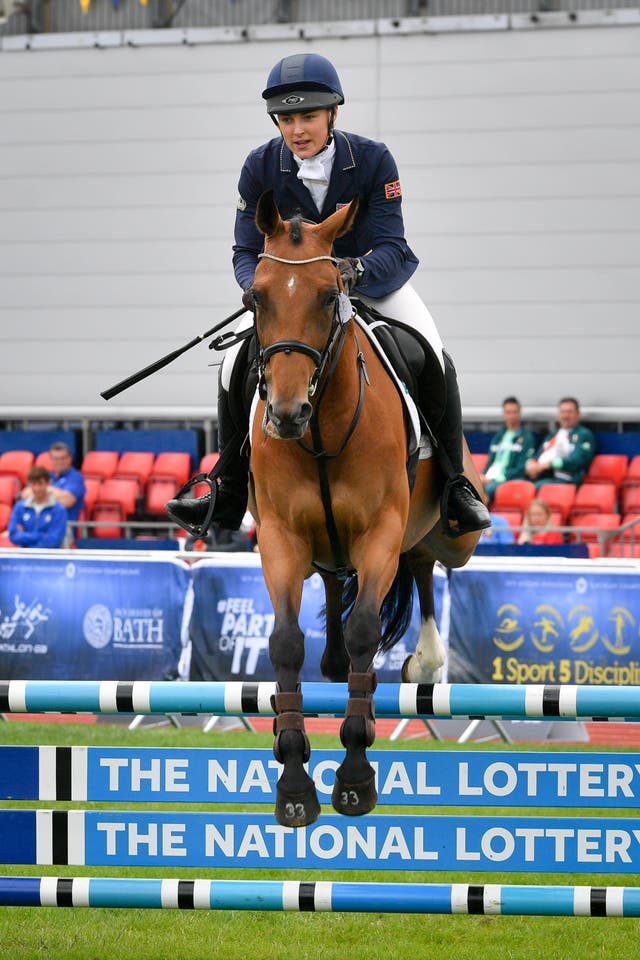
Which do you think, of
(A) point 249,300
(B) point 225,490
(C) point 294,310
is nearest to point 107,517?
(B) point 225,490

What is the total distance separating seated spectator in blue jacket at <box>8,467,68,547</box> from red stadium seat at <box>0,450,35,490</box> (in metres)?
3.92

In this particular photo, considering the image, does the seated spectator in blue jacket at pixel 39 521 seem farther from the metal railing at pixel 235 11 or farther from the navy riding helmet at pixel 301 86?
the navy riding helmet at pixel 301 86

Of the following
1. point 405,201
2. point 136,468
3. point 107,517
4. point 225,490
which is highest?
point 405,201

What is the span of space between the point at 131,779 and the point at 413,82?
1339 centimetres

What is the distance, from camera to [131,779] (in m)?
4.47

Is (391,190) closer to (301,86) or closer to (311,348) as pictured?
(301,86)

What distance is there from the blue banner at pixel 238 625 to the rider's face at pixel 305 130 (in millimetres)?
5042

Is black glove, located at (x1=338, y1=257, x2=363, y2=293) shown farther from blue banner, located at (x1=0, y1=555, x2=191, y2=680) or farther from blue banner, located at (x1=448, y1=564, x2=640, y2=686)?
blue banner, located at (x1=0, y1=555, x2=191, y2=680)

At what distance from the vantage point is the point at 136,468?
638 inches

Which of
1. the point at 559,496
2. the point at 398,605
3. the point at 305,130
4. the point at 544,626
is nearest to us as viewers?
the point at 305,130

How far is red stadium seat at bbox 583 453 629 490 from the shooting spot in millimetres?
14625

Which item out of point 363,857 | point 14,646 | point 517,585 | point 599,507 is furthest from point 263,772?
point 599,507

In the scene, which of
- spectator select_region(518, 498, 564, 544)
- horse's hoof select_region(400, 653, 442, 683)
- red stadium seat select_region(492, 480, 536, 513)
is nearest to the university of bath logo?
spectator select_region(518, 498, 564, 544)

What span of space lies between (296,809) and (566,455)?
10.4 meters
